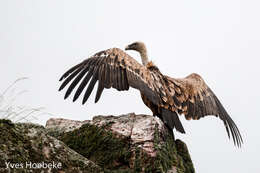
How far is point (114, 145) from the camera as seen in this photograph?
6316mm

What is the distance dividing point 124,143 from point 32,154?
210 centimetres

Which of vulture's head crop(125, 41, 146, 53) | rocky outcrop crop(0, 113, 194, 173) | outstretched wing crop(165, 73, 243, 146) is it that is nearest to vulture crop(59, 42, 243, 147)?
outstretched wing crop(165, 73, 243, 146)

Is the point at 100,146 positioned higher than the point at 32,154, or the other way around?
the point at 32,154

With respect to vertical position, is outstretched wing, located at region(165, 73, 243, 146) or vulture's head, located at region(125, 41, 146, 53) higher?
vulture's head, located at region(125, 41, 146, 53)

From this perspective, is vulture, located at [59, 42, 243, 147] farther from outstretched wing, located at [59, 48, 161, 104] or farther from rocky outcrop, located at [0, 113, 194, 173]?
rocky outcrop, located at [0, 113, 194, 173]

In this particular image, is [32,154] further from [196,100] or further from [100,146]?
[196,100]

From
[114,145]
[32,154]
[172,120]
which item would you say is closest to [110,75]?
[172,120]

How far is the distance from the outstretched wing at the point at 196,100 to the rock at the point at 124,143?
6.50 ft

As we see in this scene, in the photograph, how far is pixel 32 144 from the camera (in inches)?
179

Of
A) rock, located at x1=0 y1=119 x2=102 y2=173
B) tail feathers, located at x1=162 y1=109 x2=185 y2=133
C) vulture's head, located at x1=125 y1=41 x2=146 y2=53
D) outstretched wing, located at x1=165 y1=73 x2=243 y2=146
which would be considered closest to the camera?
rock, located at x1=0 y1=119 x2=102 y2=173

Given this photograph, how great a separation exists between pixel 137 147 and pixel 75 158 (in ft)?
4.81

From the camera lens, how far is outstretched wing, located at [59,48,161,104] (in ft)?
26.4

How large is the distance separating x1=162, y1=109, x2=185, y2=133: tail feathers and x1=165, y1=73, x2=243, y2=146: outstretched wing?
13.7 inches

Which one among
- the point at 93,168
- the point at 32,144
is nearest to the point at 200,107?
the point at 93,168
